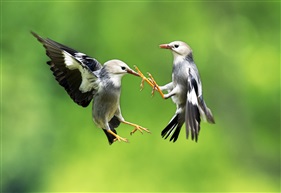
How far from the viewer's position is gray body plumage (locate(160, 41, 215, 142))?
2455mm

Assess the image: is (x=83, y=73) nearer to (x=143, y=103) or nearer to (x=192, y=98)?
(x=192, y=98)

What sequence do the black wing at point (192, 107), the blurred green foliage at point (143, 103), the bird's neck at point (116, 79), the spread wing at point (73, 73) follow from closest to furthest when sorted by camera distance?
the black wing at point (192, 107)
the bird's neck at point (116, 79)
the spread wing at point (73, 73)
the blurred green foliage at point (143, 103)

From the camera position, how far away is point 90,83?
261cm

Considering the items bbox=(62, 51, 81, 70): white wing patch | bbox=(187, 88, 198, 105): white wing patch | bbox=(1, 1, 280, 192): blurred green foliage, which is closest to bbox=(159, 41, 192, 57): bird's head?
bbox=(187, 88, 198, 105): white wing patch

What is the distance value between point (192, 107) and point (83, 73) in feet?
1.23

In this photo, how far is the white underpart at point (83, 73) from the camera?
8.42ft

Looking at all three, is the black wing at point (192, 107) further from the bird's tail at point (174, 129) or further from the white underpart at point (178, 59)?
the bird's tail at point (174, 129)

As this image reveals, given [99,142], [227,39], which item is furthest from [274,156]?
[99,142]

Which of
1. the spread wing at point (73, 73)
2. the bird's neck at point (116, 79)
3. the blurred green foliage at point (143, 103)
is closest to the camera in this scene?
the bird's neck at point (116, 79)

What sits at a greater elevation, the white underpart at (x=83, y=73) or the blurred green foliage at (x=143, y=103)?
the blurred green foliage at (x=143, y=103)

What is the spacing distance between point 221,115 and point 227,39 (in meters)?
2.41

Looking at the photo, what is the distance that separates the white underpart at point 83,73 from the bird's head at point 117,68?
0.29 feet

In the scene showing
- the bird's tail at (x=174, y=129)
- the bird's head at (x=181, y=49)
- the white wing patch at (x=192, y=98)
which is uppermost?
the bird's head at (x=181, y=49)

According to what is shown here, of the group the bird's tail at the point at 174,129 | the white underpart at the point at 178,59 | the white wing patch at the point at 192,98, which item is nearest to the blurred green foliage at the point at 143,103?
the bird's tail at the point at 174,129
